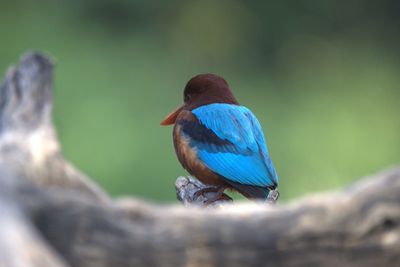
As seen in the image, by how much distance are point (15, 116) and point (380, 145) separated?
4048 mm

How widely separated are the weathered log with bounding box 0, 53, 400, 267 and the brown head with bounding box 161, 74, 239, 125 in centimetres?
145

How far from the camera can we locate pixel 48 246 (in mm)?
1812

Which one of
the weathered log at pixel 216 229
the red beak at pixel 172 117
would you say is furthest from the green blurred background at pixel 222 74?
the weathered log at pixel 216 229

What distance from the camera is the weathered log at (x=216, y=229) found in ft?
6.07

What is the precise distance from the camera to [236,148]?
3.15m

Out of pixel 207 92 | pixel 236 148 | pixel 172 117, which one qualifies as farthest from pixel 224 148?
pixel 172 117

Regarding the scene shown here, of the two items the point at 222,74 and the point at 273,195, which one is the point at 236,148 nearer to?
the point at 273,195

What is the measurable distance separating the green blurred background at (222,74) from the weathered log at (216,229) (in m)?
2.89

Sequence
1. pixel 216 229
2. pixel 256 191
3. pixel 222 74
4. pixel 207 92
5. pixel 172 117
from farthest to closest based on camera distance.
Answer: pixel 222 74 < pixel 172 117 < pixel 207 92 < pixel 256 191 < pixel 216 229

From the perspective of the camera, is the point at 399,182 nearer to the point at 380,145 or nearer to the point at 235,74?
the point at 380,145

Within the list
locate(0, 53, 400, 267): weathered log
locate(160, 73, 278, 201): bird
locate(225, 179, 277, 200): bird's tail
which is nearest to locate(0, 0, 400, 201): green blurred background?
locate(160, 73, 278, 201): bird

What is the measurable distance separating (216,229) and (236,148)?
1279 millimetres

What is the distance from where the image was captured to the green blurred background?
525 centimetres

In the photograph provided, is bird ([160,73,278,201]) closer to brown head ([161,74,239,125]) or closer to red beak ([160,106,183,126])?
brown head ([161,74,239,125])
